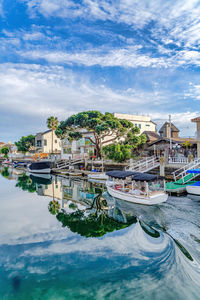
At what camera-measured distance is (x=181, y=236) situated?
1111 centimetres

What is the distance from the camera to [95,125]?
38.5 metres

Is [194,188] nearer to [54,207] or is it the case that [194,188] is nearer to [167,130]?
[54,207]

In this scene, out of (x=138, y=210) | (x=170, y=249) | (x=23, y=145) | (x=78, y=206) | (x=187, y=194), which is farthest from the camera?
(x=23, y=145)

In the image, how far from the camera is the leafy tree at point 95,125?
3794 centimetres

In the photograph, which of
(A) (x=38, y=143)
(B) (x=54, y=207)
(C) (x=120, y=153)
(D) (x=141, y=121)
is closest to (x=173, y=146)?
(C) (x=120, y=153)

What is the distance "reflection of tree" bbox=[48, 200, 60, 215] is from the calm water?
0.61 ft

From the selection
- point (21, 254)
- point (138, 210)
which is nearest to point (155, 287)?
point (21, 254)

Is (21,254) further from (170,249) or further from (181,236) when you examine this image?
(181,236)

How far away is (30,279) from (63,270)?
1.34 m

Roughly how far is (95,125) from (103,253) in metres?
30.5

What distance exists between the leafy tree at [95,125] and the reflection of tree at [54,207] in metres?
19.3

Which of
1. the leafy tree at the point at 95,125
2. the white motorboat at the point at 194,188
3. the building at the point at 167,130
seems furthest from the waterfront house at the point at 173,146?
the white motorboat at the point at 194,188

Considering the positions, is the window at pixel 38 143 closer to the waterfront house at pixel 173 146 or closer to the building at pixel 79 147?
the building at pixel 79 147

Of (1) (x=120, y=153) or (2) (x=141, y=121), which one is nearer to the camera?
(1) (x=120, y=153)
